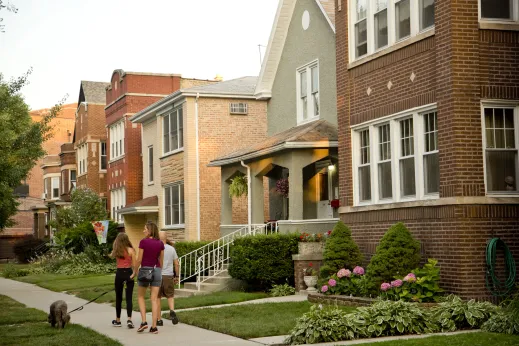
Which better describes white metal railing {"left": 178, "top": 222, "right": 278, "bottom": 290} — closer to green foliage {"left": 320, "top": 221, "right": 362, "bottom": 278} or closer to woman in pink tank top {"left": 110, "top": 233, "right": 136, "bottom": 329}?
green foliage {"left": 320, "top": 221, "right": 362, "bottom": 278}

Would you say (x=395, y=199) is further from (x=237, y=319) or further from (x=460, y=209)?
(x=237, y=319)

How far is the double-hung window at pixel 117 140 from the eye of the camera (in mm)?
40531

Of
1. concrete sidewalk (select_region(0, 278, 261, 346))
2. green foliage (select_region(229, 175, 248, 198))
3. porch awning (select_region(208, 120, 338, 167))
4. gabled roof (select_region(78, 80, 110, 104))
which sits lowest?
concrete sidewalk (select_region(0, 278, 261, 346))

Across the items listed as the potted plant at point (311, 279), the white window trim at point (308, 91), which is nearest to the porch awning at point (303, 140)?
the white window trim at point (308, 91)

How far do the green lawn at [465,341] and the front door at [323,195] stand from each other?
37.6ft

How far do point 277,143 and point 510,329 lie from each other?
11329 mm

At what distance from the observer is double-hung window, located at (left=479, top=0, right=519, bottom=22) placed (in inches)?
623

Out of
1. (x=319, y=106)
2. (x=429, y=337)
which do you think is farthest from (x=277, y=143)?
(x=429, y=337)

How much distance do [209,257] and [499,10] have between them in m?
11.5

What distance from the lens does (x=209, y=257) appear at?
78.7ft

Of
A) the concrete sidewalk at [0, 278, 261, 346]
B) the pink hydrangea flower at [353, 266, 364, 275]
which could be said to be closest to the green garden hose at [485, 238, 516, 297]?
the pink hydrangea flower at [353, 266, 364, 275]

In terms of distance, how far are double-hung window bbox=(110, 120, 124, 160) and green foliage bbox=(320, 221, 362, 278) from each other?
2377 cm

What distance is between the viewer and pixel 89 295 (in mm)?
24016

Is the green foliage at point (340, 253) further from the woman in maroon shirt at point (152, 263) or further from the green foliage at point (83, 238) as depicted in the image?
the green foliage at point (83, 238)
